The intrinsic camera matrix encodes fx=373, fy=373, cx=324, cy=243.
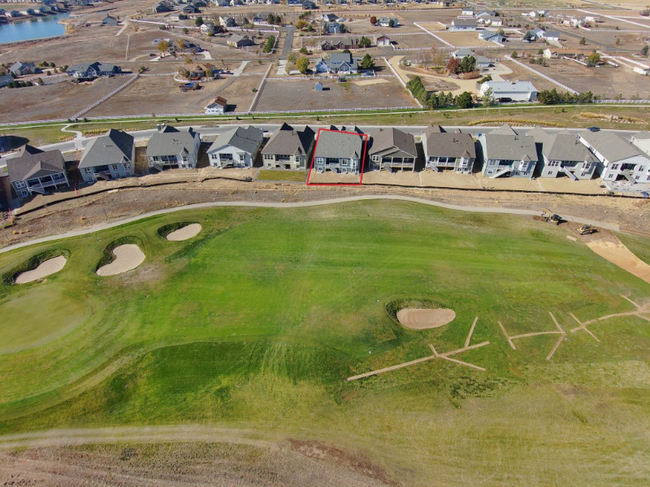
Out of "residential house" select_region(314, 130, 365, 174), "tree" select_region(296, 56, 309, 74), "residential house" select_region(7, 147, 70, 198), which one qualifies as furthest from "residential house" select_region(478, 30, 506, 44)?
"residential house" select_region(7, 147, 70, 198)

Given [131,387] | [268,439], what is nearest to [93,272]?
[131,387]

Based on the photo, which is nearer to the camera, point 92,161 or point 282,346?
point 282,346

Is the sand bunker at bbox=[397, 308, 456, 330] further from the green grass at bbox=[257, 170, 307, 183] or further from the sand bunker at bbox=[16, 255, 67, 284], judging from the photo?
the sand bunker at bbox=[16, 255, 67, 284]

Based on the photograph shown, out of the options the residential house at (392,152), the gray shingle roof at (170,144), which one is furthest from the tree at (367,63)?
the gray shingle roof at (170,144)

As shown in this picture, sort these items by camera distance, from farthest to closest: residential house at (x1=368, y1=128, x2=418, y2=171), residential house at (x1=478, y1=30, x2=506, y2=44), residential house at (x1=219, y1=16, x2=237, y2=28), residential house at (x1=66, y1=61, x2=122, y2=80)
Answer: residential house at (x1=219, y1=16, x2=237, y2=28), residential house at (x1=478, y1=30, x2=506, y2=44), residential house at (x1=66, y1=61, x2=122, y2=80), residential house at (x1=368, y1=128, x2=418, y2=171)

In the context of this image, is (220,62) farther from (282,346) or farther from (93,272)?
(282,346)

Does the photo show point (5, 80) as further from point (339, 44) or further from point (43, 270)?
point (339, 44)
